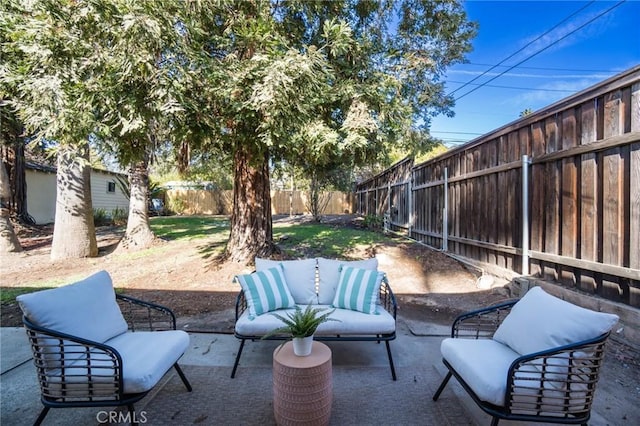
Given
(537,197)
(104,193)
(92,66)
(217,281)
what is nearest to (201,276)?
(217,281)

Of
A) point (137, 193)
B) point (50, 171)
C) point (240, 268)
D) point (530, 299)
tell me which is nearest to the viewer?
point (530, 299)

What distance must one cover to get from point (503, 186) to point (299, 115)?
329 centimetres

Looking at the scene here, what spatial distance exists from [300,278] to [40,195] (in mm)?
15545

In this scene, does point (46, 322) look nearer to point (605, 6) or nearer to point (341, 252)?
point (341, 252)

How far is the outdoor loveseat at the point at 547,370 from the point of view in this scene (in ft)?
6.24

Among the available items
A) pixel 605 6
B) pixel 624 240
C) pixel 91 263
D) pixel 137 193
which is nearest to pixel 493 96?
pixel 605 6

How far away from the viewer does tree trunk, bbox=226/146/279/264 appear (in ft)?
20.3

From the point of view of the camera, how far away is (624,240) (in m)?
3.10

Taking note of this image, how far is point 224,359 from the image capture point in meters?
3.14

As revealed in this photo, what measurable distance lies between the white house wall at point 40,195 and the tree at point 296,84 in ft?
39.9

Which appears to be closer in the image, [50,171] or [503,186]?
[503,186]

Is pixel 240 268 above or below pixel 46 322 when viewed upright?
below

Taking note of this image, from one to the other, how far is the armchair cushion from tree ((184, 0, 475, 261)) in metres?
2.88

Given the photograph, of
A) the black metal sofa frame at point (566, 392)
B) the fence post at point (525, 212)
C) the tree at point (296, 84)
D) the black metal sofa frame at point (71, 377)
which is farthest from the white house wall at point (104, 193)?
the black metal sofa frame at point (566, 392)
